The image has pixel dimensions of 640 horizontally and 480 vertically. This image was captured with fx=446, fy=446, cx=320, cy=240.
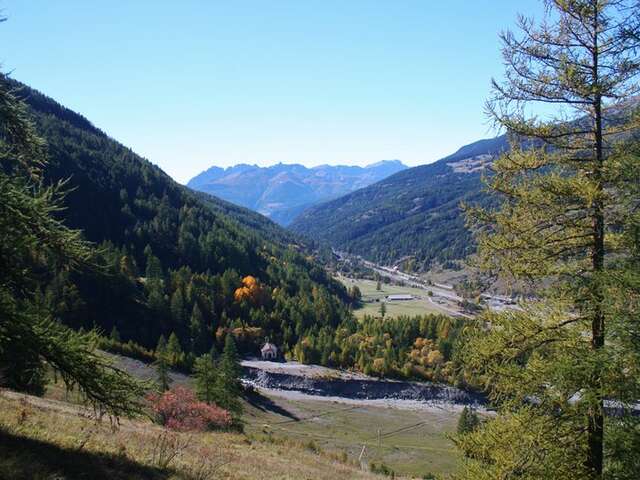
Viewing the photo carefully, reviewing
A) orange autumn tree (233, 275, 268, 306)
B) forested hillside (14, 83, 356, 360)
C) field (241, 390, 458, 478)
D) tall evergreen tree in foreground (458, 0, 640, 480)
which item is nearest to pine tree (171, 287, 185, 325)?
forested hillside (14, 83, 356, 360)

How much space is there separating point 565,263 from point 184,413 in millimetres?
40080

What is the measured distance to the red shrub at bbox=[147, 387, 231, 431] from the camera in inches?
1606

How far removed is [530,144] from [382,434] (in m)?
72.5

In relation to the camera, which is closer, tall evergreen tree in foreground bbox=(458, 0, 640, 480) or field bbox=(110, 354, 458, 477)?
tall evergreen tree in foreground bbox=(458, 0, 640, 480)

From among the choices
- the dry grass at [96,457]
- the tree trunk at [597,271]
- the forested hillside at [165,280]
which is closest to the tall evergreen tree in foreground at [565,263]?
the tree trunk at [597,271]

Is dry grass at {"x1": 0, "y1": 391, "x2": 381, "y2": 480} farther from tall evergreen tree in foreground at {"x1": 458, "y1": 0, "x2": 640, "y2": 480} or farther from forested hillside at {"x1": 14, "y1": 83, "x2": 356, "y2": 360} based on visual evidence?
forested hillside at {"x1": 14, "y1": 83, "x2": 356, "y2": 360}

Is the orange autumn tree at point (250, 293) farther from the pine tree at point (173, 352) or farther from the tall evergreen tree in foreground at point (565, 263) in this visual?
the tall evergreen tree in foreground at point (565, 263)

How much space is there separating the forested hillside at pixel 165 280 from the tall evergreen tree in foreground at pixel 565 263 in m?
66.5

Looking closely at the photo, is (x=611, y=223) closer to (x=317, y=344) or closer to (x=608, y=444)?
(x=608, y=444)

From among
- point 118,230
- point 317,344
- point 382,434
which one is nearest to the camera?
point 382,434

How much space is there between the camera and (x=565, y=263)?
38.0ft

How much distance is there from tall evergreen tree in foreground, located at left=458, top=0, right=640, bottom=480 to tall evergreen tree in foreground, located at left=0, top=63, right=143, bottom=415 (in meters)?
10.1

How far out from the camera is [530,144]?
12.8 m

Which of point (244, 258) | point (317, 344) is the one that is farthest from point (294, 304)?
point (244, 258)
